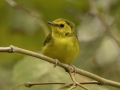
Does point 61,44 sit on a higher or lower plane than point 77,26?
lower

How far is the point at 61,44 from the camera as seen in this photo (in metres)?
1.58

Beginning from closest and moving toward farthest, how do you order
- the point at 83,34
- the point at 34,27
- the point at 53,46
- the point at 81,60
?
1. the point at 53,46
2. the point at 81,60
3. the point at 34,27
4. the point at 83,34

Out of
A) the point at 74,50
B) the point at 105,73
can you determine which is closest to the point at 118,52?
the point at 105,73

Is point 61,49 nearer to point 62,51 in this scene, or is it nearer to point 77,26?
point 62,51

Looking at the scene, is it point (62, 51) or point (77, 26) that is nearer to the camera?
Result: point (62, 51)

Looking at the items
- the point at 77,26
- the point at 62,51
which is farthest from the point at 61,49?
the point at 77,26

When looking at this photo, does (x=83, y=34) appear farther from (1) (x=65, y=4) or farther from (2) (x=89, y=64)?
(2) (x=89, y=64)

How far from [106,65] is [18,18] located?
0.73 meters

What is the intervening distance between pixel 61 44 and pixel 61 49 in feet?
0.09

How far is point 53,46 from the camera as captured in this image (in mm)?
1568

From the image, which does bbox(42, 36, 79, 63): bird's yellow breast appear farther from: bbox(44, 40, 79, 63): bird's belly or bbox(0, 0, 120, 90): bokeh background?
bbox(0, 0, 120, 90): bokeh background

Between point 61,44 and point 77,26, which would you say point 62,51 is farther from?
point 77,26

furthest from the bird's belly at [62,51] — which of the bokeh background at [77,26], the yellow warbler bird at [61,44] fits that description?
the bokeh background at [77,26]

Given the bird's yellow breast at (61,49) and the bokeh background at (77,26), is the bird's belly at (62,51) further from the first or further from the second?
the bokeh background at (77,26)
